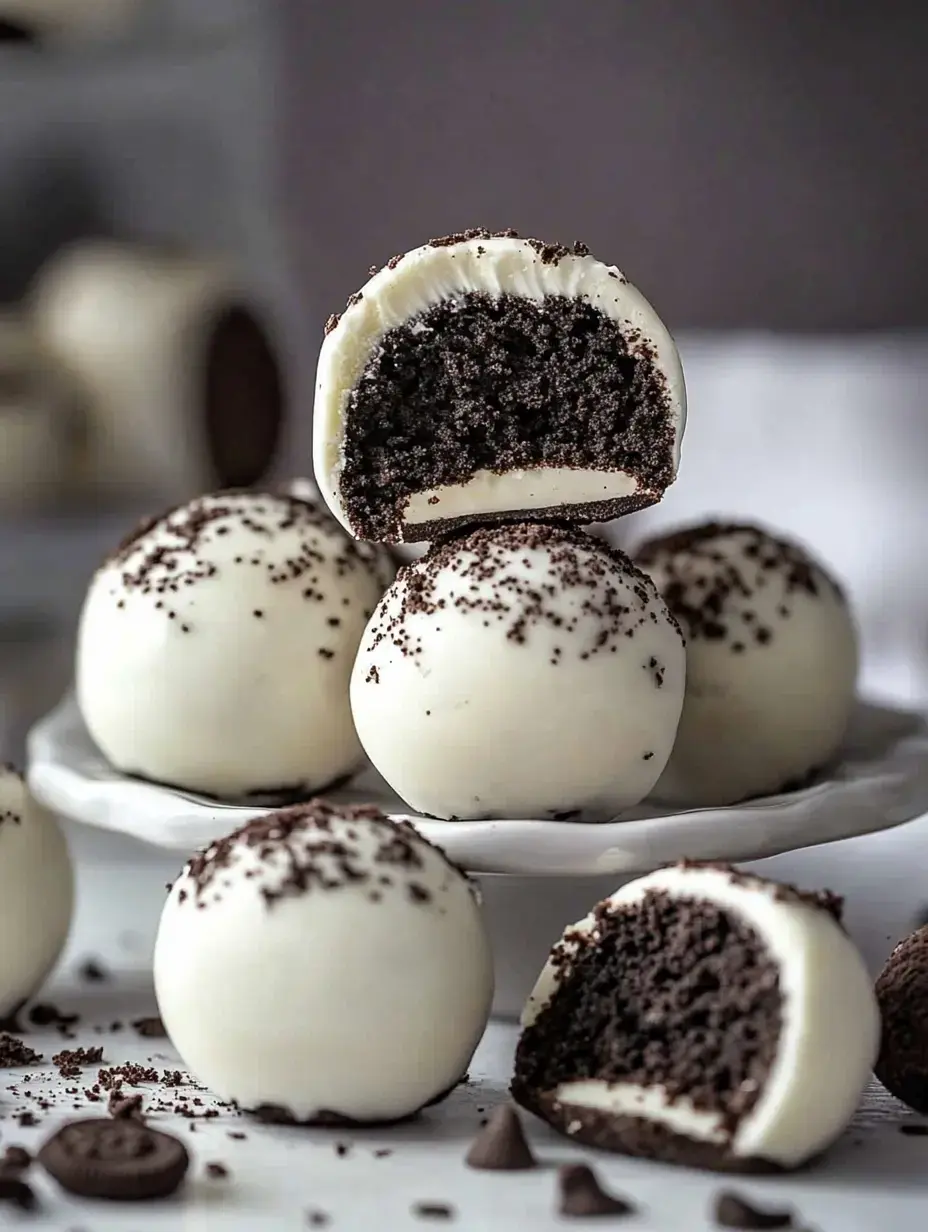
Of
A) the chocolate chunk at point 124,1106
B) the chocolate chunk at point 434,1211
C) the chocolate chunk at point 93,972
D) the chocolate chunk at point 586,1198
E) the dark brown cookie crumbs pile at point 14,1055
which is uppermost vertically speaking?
the chocolate chunk at point 586,1198

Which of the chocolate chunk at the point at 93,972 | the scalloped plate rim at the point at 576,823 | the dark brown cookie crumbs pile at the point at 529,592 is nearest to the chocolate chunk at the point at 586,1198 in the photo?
the scalloped plate rim at the point at 576,823

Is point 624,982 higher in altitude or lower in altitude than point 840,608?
lower

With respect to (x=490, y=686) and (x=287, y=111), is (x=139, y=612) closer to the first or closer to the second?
(x=490, y=686)

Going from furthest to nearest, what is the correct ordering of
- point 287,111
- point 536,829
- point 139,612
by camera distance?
point 287,111 → point 139,612 → point 536,829

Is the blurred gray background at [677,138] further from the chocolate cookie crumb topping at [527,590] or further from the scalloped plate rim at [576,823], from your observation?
the chocolate cookie crumb topping at [527,590]

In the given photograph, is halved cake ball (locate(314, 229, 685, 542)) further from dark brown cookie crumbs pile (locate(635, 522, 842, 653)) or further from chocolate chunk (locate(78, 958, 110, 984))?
chocolate chunk (locate(78, 958, 110, 984))

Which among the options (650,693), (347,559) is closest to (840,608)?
(650,693)

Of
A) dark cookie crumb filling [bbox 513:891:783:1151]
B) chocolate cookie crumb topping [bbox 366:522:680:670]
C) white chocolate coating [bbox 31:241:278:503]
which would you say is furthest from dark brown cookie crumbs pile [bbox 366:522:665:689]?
Result: white chocolate coating [bbox 31:241:278:503]
